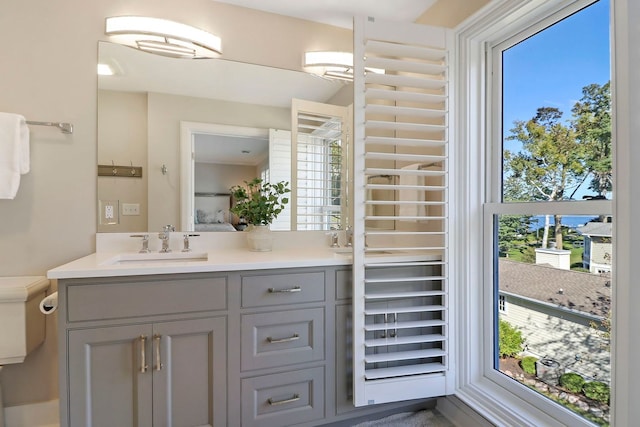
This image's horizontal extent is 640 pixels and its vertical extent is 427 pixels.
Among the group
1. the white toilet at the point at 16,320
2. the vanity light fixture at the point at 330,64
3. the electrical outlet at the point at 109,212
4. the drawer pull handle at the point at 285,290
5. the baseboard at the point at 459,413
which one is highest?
the vanity light fixture at the point at 330,64

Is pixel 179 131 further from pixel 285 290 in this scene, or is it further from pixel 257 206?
pixel 285 290

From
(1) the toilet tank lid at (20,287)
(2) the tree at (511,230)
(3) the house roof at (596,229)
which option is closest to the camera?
(3) the house roof at (596,229)

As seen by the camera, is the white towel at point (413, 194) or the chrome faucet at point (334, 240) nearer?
the white towel at point (413, 194)

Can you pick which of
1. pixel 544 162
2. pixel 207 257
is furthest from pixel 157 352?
pixel 544 162

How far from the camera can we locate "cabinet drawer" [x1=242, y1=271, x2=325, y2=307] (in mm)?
1528

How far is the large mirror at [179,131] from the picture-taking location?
73.0 inches

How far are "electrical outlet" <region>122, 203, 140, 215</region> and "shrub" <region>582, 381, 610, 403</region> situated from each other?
2299 mm

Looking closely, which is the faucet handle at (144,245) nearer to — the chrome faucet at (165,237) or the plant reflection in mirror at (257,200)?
the chrome faucet at (165,237)

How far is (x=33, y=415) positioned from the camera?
68.5 inches

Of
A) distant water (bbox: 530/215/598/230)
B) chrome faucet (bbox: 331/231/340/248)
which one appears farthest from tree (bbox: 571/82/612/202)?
chrome faucet (bbox: 331/231/340/248)

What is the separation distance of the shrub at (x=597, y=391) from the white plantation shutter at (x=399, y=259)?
1.88 feet

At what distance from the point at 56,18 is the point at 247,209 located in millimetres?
1413

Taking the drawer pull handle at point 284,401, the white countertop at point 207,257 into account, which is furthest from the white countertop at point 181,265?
the drawer pull handle at point 284,401

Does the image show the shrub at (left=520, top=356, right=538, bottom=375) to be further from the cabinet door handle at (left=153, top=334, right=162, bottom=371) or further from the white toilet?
the white toilet
